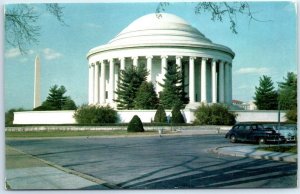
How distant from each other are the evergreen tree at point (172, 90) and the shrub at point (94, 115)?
11.5ft

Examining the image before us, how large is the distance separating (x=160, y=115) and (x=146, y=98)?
A: 2.96m

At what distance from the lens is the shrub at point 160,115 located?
25641 mm

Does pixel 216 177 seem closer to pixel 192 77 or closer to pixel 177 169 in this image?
pixel 177 169

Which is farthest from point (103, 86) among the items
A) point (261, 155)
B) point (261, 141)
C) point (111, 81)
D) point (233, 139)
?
point (261, 155)

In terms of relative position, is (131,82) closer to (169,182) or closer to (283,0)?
(283,0)

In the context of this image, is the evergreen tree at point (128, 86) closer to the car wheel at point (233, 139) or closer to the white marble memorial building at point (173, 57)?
the white marble memorial building at point (173, 57)

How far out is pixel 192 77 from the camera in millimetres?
39375

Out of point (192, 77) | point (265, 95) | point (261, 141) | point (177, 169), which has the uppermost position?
point (192, 77)

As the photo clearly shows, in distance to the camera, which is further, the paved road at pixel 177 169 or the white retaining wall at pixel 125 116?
the white retaining wall at pixel 125 116

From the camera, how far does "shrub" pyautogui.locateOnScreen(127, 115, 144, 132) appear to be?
85.1 feet

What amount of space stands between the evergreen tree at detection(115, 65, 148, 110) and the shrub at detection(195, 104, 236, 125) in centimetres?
471

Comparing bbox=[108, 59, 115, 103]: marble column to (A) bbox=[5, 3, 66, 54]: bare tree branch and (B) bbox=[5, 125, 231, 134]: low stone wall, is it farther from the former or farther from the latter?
(A) bbox=[5, 3, 66, 54]: bare tree branch

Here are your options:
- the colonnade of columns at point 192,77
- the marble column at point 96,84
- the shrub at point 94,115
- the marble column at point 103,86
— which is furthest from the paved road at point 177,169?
the marble column at point 103,86

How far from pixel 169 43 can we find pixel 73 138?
2023 centimetres
